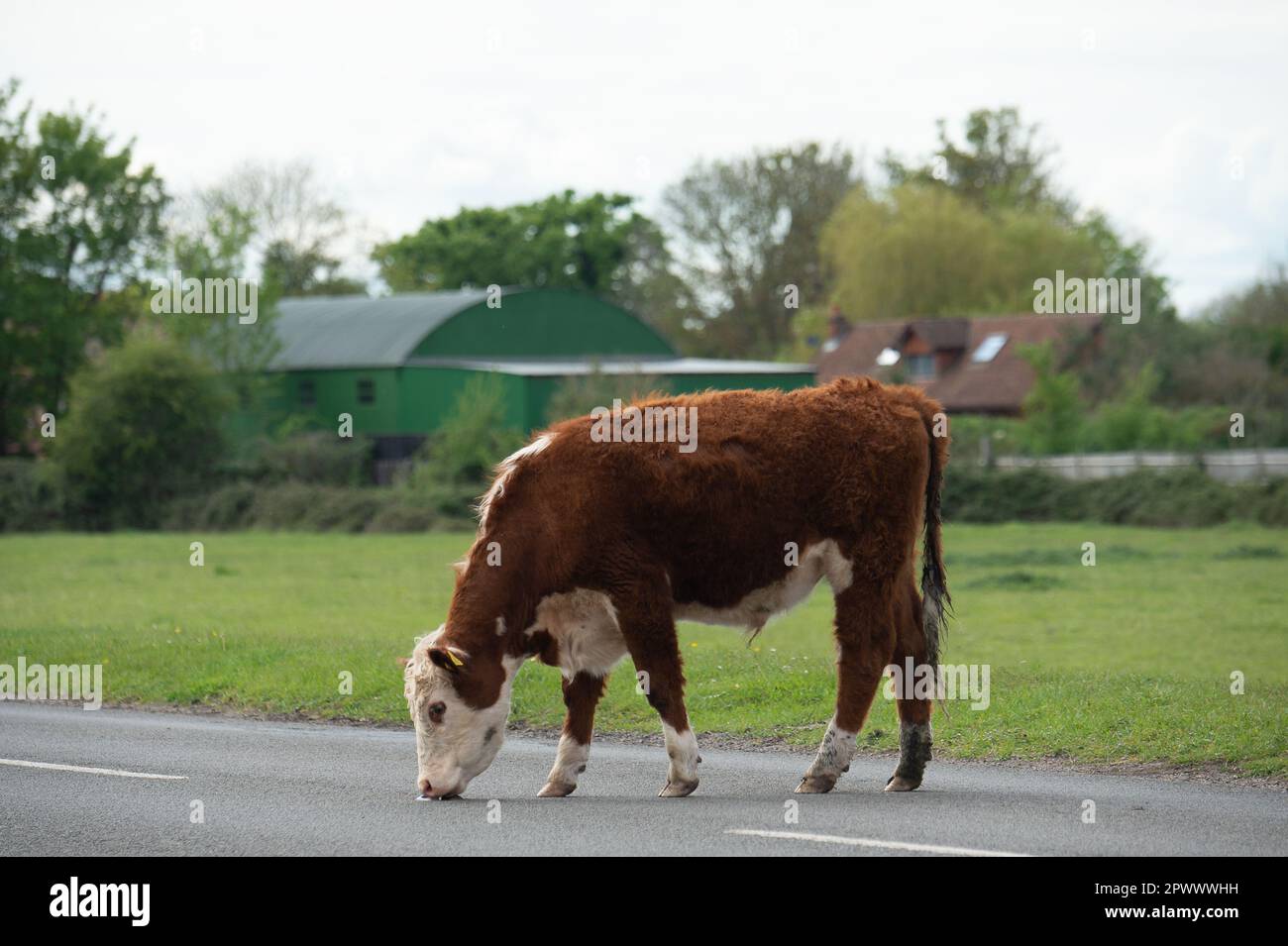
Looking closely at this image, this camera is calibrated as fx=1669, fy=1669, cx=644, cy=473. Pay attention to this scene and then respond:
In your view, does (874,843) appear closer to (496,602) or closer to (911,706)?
(911,706)

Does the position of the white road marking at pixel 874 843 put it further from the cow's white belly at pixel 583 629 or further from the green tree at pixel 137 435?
the green tree at pixel 137 435

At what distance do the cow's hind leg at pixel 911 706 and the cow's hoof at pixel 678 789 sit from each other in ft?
3.72

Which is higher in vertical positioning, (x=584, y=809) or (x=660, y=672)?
(x=660, y=672)

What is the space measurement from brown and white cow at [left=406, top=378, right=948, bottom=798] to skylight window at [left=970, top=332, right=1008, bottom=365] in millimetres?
59335

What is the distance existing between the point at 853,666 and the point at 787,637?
49.3ft

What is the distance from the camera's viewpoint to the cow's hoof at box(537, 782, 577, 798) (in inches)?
378

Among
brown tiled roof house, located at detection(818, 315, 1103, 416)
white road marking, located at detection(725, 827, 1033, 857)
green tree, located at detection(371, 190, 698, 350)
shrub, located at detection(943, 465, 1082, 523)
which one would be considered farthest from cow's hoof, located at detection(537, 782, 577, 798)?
green tree, located at detection(371, 190, 698, 350)

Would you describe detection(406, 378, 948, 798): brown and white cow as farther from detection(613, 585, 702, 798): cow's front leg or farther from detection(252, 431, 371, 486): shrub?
detection(252, 431, 371, 486): shrub

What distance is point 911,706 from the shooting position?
9.63 m

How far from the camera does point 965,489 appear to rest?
151ft

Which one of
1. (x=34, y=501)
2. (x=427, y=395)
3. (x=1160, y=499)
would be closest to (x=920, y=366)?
(x=427, y=395)
